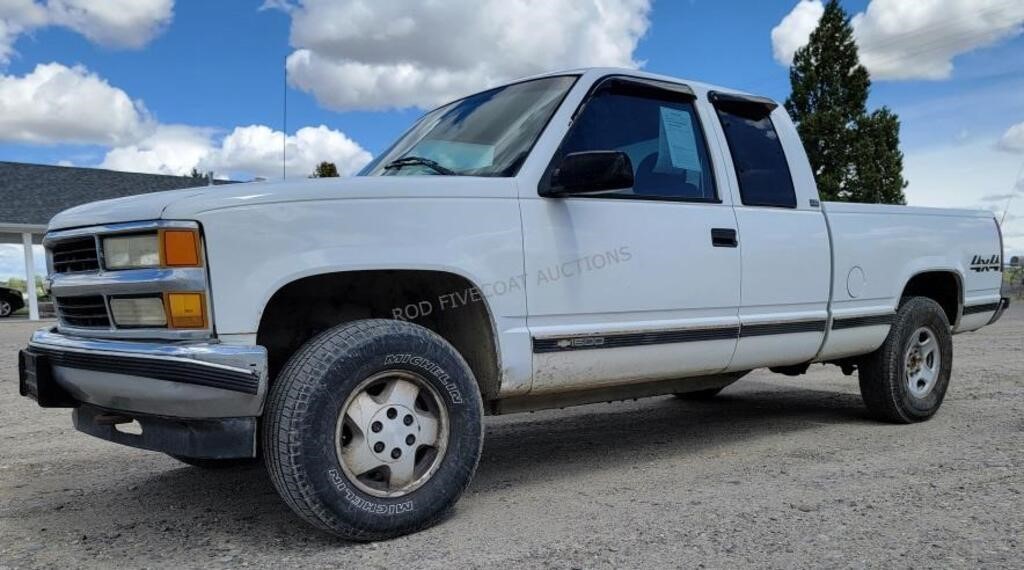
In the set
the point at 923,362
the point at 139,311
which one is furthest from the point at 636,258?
the point at 923,362

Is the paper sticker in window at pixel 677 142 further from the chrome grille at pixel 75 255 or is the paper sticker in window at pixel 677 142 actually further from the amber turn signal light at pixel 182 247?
the chrome grille at pixel 75 255

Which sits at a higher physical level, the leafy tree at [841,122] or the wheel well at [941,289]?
the leafy tree at [841,122]

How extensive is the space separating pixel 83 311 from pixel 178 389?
2.63ft

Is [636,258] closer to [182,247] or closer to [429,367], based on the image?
[429,367]

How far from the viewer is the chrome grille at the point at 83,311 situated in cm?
324

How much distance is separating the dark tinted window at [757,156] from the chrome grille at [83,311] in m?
3.15

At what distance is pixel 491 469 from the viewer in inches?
176

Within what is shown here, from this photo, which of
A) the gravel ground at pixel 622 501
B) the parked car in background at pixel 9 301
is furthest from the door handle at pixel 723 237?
the parked car in background at pixel 9 301

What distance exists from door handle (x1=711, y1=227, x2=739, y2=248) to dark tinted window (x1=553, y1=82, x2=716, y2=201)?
0.61ft

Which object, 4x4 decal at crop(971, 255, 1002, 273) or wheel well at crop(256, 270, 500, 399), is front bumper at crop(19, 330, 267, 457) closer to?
wheel well at crop(256, 270, 500, 399)

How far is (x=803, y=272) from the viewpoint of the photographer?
15.3 ft

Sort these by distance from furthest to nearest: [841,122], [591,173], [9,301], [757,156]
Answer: [841,122], [9,301], [757,156], [591,173]

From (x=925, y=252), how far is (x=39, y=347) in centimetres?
519

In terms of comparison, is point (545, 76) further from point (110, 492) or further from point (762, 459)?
point (110, 492)
